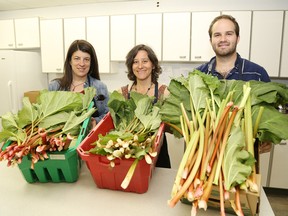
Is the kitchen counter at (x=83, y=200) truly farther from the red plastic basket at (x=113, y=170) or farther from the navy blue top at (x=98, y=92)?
the navy blue top at (x=98, y=92)

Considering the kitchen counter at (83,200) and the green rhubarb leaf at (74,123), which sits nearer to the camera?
the kitchen counter at (83,200)

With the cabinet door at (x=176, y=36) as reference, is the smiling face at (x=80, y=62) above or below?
below

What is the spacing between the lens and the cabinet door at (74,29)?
3.38m

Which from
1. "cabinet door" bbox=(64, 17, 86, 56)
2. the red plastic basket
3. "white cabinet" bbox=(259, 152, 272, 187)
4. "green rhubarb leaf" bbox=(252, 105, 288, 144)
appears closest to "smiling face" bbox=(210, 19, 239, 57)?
"green rhubarb leaf" bbox=(252, 105, 288, 144)

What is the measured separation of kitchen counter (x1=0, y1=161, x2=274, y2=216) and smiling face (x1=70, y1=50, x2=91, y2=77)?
1039mm

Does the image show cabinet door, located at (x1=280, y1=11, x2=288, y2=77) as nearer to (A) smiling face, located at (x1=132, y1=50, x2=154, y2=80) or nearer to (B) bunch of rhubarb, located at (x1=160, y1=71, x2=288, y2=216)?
(A) smiling face, located at (x1=132, y1=50, x2=154, y2=80)

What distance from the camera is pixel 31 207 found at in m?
0.84

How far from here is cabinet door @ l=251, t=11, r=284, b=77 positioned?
2801mm

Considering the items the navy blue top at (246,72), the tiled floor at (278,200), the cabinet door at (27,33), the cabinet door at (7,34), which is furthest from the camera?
the cabinet door at (7,34)

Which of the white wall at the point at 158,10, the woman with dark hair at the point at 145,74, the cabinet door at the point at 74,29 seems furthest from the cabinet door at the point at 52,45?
the woman with dark hair at the point at 145,74

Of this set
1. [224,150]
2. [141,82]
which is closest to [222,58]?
→ [141,82]

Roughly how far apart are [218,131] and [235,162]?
0.47 feet

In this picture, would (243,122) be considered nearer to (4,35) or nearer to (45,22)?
(45,22)

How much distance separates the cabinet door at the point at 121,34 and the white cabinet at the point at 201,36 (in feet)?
2.76
